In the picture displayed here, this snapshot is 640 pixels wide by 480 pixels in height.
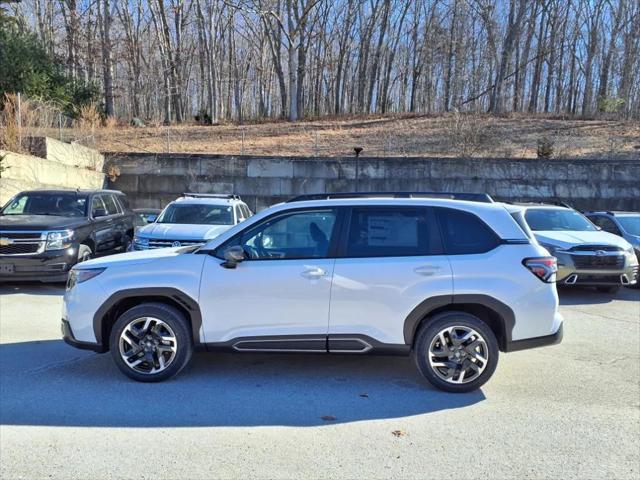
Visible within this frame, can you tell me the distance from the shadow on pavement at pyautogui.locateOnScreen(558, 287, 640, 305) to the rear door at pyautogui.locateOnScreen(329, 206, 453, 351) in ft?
18.2

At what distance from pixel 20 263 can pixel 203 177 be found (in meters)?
10.6

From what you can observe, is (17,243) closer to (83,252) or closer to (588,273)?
(83,252)

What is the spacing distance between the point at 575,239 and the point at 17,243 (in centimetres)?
1020

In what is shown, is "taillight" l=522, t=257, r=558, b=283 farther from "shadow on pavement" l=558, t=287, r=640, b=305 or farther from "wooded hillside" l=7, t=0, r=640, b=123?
"wooded hillside" l=7, t=0, r=640, b=123

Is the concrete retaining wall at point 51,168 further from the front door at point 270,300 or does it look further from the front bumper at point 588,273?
the front bumper at point 588,273

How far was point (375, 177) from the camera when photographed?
18469mm

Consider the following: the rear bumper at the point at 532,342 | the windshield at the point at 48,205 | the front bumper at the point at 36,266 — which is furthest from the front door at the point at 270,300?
the windshield at the point at 48,205

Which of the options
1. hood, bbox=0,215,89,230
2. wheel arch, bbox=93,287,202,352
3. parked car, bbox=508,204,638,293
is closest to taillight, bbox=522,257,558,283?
wheel arch, bbox=93,287,202,352

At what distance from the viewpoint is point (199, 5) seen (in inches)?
1499

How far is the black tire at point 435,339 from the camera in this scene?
14.7 ft

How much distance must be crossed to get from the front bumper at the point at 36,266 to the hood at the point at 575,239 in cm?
898

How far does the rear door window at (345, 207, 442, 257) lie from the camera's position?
15.0ft

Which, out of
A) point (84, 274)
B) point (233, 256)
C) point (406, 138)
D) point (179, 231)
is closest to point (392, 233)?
point (233, 256)

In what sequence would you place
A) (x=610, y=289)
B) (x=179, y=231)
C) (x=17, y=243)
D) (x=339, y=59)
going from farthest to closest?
(x=339, y=59) → (x=610, y=289) → (x=179, y=231) → (x=17, y=243)
